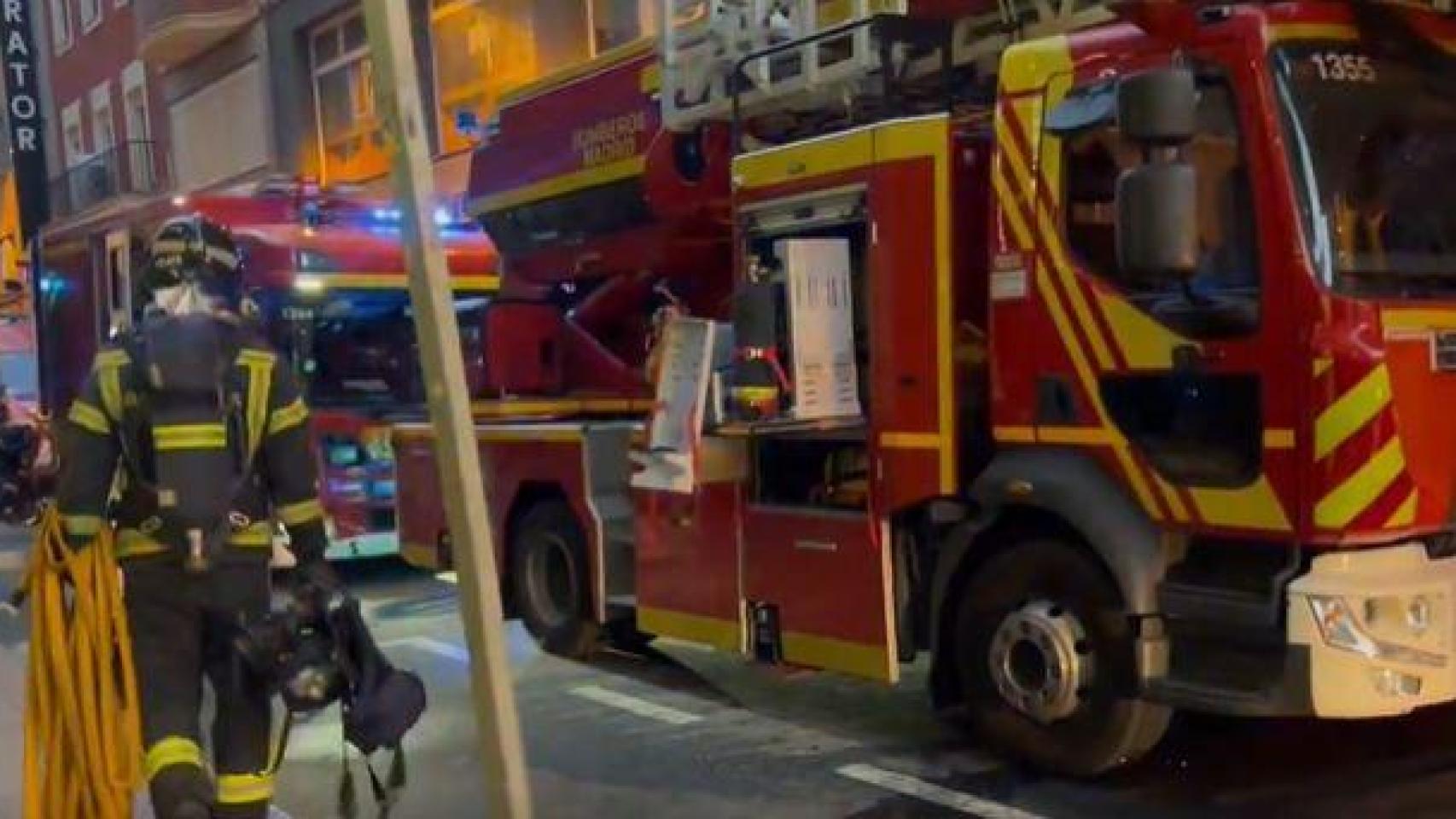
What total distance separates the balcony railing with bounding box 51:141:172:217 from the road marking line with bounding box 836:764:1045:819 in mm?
26354

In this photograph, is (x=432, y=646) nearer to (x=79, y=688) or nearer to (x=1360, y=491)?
(x=79, y=688)

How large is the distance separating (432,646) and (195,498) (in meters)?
4.84

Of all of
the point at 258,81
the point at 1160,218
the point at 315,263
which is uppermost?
the point at 258,81

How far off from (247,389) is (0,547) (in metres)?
12.2

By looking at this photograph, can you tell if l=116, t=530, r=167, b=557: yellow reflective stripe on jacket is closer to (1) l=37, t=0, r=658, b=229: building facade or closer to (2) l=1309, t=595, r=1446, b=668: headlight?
(2) l=1309, t=595, r=1446, b=668: headlight

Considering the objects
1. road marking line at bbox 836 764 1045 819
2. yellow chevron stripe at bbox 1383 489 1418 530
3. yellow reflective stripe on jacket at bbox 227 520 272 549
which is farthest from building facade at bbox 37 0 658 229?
yellow chevron stripe at bbox 1383 489 1418 530

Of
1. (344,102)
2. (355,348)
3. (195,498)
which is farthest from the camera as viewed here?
(344,102)

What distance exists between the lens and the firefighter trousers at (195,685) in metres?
4.69

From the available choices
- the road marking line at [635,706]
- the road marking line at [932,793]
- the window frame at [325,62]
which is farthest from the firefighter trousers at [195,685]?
the window frame at [325,62]

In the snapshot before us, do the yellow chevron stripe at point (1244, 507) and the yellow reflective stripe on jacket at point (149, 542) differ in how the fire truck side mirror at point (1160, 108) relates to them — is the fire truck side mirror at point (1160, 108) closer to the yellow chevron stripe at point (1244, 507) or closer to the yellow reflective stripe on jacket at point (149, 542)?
the yellow chevron stripe at point (1244, 507)

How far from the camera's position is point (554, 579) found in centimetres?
878

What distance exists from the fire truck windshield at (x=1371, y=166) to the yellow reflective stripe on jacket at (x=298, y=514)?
9.79 feet

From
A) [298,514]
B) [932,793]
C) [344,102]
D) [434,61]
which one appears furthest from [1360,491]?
[344,102]

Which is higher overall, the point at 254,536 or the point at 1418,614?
the point at 254,536
